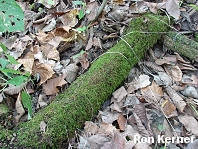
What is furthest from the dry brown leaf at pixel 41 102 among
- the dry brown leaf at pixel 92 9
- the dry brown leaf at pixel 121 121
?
the dry brown leaf at pixel 92 9

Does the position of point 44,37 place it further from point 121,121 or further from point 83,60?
point 121,121

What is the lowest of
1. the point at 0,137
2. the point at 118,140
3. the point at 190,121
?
the point at 190,121

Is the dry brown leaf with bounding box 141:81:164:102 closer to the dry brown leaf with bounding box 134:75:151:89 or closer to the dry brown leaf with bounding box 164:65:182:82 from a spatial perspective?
the dry brown leaf with bounding box 134:75:151:89

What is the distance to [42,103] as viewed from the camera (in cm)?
216

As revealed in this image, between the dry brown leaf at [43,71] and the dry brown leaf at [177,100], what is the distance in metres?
1.13

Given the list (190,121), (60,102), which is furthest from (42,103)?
(190,121)

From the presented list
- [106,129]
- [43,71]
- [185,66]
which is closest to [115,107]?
[106,129]

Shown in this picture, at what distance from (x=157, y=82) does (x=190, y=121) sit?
0.50 meters

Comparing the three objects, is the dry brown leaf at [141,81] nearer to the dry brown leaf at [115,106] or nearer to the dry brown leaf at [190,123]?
the dry brown leaf at [115,106]

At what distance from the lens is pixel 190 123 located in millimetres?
1981

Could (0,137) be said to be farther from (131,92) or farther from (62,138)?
(131,92)

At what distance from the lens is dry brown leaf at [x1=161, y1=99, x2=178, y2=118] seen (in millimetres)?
2059

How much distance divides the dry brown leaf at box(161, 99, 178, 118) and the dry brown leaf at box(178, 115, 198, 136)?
7 centimetres

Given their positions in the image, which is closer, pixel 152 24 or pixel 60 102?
pixel 60 102
